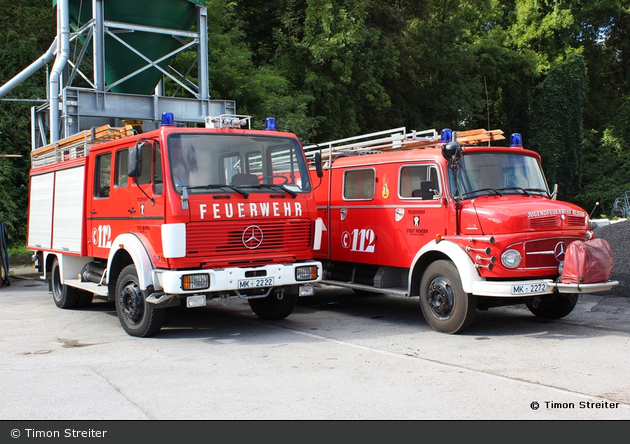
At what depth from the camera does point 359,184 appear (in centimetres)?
1059

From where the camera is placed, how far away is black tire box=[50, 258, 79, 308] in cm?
1137

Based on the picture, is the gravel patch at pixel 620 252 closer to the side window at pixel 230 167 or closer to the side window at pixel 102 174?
the side window at pixel 230 167

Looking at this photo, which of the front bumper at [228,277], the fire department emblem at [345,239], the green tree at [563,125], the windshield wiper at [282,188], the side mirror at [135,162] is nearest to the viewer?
the front bumper at [228,277]

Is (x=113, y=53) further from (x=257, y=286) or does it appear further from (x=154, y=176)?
(x=257, y=286)

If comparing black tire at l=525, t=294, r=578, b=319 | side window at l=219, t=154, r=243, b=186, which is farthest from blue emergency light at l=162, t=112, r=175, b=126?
black tire at l=525, t=294, r=578, b=319

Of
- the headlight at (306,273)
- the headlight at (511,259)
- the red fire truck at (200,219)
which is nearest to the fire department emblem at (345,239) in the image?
the red fire truck at (200,219)

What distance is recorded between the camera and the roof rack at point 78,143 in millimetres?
9985

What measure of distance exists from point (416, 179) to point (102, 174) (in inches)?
182

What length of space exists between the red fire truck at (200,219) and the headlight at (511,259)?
2.42m

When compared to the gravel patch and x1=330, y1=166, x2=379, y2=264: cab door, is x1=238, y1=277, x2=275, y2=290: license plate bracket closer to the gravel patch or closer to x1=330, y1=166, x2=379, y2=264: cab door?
x1=330, y1=166, x2=379, y2=264: cab door

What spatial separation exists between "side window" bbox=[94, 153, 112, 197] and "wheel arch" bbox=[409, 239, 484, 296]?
179 inches

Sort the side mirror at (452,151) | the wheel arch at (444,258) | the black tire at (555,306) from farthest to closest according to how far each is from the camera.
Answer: the black tire at (555,306) < the side mirror at (452,151) < the wheel arch at (444,258)

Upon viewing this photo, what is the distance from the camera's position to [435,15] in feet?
120

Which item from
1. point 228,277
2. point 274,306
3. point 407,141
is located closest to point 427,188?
point 407,141
